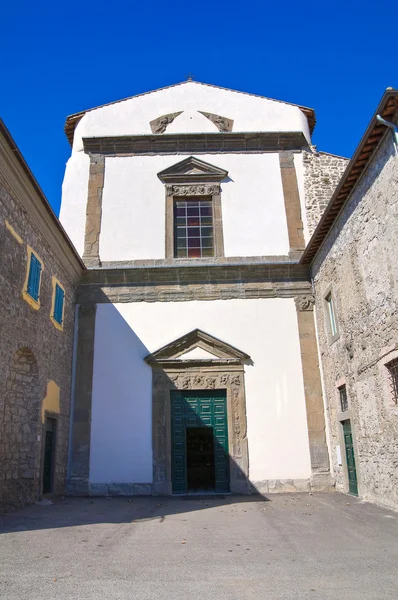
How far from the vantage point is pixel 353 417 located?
9.16 meters

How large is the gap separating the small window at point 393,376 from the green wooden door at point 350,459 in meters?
2.27

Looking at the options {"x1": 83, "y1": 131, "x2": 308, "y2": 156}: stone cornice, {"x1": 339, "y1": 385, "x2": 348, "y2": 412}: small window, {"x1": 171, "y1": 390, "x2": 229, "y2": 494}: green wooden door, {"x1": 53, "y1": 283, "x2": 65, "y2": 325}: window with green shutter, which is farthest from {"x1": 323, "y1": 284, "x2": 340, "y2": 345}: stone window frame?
{"x1": 53, "y1": 283, "x2": 65, "y2": 325}: window with green shutter

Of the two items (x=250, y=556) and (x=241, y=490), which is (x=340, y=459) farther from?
(x=250, y=556)

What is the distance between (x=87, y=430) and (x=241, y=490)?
3.59 m

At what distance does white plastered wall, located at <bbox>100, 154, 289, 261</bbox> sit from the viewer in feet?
40.5

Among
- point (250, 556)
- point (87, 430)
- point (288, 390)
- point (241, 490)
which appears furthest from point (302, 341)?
point (250, 556)

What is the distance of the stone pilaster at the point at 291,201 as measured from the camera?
12.3 meters

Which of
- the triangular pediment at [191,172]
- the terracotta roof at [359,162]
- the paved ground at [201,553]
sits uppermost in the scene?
the triangular pediment at [191,172]

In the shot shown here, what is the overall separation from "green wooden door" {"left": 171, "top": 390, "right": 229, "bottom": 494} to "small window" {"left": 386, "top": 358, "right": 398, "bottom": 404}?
4.42 m

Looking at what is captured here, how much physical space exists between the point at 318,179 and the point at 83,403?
820 centimetres

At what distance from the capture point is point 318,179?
12898mm

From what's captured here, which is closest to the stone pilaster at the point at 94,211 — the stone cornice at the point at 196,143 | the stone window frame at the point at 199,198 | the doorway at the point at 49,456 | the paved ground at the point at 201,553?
the stone cornice at the point at 196,143

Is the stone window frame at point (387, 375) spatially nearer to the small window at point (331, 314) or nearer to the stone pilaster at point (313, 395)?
the small window at point (331, 314)

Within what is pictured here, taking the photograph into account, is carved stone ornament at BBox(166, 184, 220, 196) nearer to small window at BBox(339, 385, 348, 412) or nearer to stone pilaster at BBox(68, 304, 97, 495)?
stone pilaster at BBox(68, 304, 97, 495)
